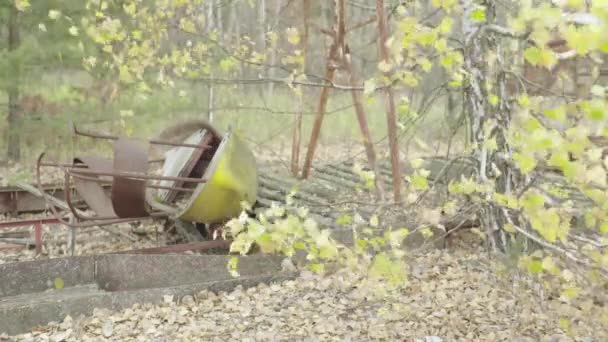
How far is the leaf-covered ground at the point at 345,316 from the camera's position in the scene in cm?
504

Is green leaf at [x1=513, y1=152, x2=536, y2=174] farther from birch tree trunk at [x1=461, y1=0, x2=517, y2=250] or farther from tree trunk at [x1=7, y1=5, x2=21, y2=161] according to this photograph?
tree trunk at [x1=7, y1=5, x2=21, y2=161]

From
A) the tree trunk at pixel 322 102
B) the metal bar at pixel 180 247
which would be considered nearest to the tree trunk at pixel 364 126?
the tree trunk at pixel 322 102

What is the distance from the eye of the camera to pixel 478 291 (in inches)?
230

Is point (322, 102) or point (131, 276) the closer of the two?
point (131, 276)

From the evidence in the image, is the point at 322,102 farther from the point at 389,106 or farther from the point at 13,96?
the point at 13,96

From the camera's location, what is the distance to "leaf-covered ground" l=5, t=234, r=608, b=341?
5035 mm

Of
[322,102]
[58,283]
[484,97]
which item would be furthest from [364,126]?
[58,283]

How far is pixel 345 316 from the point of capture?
17.8ft

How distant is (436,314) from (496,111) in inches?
67.2

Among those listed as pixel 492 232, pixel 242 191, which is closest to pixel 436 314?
pixel 492 232

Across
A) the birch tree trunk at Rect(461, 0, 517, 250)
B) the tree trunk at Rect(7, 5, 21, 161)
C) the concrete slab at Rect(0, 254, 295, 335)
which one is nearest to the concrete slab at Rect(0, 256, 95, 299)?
the concrete slab at Rect(0, 254, 295, 335)

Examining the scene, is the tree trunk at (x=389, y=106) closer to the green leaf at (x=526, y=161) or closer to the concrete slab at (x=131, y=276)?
the concrete slab at (x=131, y=276)

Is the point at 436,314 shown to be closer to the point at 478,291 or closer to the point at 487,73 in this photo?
the point at 478,291

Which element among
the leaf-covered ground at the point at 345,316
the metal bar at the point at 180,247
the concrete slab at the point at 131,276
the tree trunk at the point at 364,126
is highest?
the tree trunk at the point at 364,126
